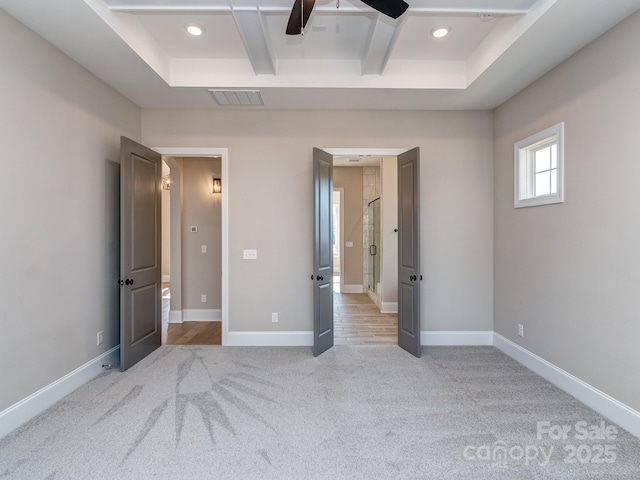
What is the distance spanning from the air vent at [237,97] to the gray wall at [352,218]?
13.2 ft

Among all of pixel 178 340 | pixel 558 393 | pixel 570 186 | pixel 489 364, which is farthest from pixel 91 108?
pixel 558 393

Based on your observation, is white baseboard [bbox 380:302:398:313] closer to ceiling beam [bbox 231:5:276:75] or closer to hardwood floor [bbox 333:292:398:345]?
hardwood floor [bbox 333:292:398:345]

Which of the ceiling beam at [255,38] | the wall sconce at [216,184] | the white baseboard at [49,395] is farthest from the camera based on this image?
the wall sconce at [216,184]

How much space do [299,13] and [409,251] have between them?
260cm

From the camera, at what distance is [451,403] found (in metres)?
2.53

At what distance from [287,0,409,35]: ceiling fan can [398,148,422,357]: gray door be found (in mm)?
1787

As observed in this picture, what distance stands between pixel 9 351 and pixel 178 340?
1.97 m

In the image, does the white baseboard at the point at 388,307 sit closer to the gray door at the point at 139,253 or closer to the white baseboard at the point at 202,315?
the white baseboard at the point at 202,315

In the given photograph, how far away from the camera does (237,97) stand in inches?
137

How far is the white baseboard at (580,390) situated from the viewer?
219cm

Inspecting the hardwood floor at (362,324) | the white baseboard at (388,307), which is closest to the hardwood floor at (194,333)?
the hardwood floor at (362,324)

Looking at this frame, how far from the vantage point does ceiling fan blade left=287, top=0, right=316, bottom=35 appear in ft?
6.14

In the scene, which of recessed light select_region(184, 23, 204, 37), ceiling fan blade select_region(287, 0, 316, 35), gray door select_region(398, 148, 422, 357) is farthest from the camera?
gray door select_region(398, 148, 422, 357)

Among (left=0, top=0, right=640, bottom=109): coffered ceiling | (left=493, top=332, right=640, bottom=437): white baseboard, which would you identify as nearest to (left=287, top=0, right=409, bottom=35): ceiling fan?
(left=0, top=0, right=640, bottom=109): coffered ceiling
